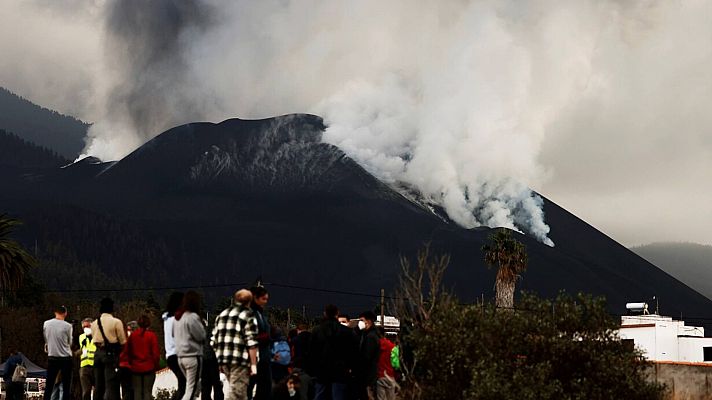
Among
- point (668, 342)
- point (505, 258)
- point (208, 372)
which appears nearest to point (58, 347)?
point (208, 372)

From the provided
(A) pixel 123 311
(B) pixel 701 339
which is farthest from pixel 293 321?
(B) pixel 701 339

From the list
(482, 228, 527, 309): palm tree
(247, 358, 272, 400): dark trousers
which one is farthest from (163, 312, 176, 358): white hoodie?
(482, 228, 527, 309): palm tree

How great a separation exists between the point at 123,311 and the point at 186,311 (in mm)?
96935

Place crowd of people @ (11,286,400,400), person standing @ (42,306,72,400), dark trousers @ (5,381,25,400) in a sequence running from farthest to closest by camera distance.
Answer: dark trousers @ (5,381,25,400) < person standing @ (42,306,72,400) < crowd of people @ (11,286,400,400)

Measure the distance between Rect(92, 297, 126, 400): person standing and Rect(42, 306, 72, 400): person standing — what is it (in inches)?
49.8

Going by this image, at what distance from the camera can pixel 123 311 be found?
374ft

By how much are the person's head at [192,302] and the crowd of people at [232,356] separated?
0.02m

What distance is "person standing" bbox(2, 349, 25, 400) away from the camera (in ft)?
94.6

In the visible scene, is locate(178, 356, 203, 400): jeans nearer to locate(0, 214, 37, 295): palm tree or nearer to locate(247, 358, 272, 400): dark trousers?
locate(247, 358, 272, 400): dark trousers

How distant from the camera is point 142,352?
70.1ft

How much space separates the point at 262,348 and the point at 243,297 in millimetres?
1299

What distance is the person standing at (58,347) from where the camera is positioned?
77.5 ft

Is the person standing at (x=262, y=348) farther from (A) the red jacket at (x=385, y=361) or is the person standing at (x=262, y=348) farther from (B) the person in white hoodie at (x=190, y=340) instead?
(A) the red jacket at (x=385, y=361)

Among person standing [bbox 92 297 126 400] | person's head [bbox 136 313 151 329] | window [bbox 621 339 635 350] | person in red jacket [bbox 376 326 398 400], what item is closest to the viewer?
person's head [bbox 136 313 151 329]
